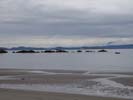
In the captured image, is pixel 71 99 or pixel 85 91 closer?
pixel 71 99

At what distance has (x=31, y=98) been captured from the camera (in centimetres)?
2003

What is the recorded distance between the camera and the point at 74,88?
85.3 ft

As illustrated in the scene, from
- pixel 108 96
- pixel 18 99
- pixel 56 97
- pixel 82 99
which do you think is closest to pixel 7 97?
pixel 18 99

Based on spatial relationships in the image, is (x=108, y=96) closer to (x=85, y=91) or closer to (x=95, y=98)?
(x=95, y=98)

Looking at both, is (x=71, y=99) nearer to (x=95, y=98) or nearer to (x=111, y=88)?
(x=95, y=98)

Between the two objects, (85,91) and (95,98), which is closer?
(95,98)

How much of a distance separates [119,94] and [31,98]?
5494mm

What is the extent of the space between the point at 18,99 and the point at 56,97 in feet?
7.14

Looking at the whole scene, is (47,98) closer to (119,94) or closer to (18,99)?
(18,99)

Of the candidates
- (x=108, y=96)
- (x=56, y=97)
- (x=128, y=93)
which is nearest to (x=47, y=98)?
(x=56, y=97)

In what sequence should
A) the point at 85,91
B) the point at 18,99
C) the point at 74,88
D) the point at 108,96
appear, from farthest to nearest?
1. the point at 74,88
2. the point at 85,91
3. the point at 108,96
4. the point at 18,99

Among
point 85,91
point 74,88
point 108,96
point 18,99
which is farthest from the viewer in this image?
point 74,88

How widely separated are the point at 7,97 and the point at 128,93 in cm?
724

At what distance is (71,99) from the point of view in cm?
1992
